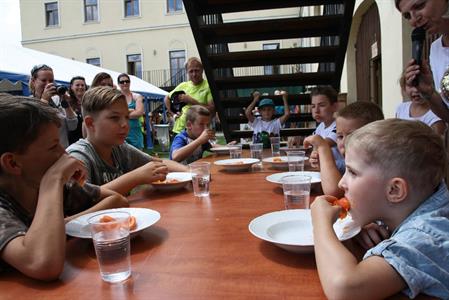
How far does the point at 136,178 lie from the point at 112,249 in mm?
930

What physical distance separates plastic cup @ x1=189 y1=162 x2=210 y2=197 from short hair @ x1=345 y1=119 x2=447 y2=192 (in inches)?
36.3

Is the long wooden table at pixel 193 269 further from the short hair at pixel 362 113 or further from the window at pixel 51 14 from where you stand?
the window at pixel 51 14

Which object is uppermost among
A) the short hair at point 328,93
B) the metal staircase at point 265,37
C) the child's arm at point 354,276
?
the metal staircase at point 265,37

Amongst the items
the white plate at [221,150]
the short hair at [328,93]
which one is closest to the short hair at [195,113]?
the white plate at [221,150]

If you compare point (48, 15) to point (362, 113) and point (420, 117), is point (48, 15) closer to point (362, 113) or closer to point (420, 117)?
point (420, 117)

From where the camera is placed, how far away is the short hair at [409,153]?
907mm

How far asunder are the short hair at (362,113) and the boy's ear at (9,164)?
59.0 inches

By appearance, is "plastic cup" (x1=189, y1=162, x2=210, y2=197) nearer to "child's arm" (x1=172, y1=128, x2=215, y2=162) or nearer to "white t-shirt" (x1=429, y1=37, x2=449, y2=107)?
"child's arm" (x1=172, y1=128, x2=215, y2=162)

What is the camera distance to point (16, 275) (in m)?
0.97

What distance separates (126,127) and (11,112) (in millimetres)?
958

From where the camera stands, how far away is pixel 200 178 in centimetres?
176

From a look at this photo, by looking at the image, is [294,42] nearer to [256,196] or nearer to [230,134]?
[230,134]

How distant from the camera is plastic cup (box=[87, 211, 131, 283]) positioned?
906 mm

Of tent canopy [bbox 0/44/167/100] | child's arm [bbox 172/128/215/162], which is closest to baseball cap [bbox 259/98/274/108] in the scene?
child's arm [bbox 172/128/215/162]
